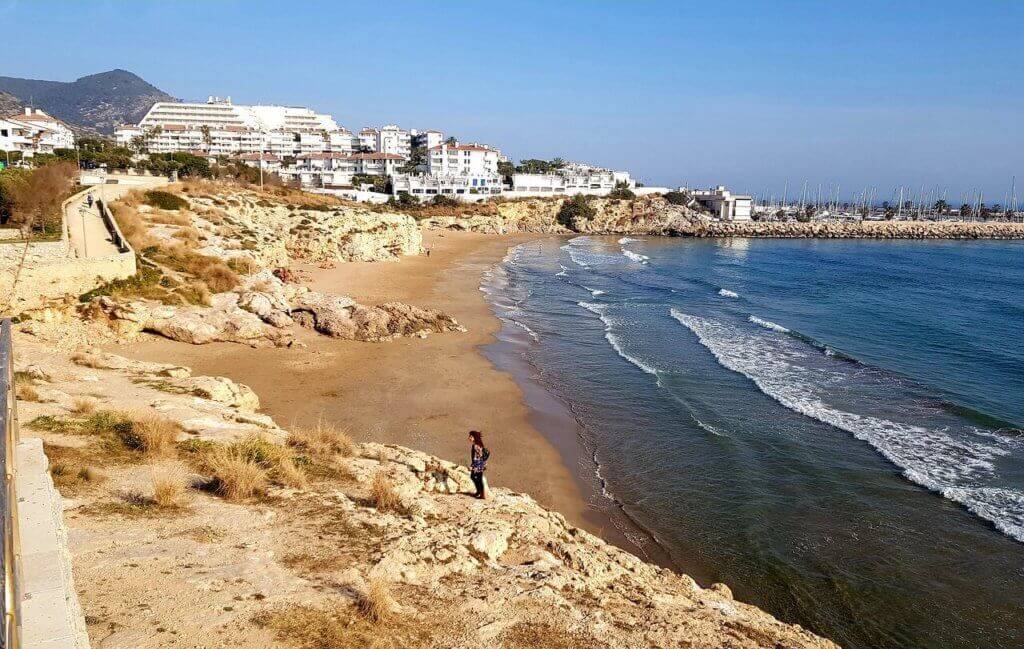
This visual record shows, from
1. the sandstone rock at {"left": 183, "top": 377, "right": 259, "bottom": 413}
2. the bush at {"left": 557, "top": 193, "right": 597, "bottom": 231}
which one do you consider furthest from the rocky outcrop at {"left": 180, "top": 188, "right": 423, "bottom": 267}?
the bush at {"left": 557, "top": 193, "right": 597, "bottom": 231}

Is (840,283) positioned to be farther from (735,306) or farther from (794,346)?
(794,346)

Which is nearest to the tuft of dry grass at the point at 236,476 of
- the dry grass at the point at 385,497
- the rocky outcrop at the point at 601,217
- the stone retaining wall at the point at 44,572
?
the dry grass at the point at 385,497

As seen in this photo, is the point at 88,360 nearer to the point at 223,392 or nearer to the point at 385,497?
the point at 223,392

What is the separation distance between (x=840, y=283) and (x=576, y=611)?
51986mm

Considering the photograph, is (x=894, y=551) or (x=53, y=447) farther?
(x=894, y=551)

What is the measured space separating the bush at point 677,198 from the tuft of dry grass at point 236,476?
114954 millimetres

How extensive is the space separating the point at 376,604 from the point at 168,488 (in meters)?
3.95

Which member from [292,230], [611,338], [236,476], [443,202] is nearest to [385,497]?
[236,476]

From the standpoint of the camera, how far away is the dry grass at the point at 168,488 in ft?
28.9

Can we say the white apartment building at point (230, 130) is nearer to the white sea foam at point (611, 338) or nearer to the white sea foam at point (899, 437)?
the white sea foam at point (611, 338)

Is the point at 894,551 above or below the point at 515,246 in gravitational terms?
below

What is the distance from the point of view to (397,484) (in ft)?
35.5

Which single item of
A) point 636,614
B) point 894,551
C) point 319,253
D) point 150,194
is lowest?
point 894,551

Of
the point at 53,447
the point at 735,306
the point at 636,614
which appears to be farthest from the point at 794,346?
the point at 53,447
